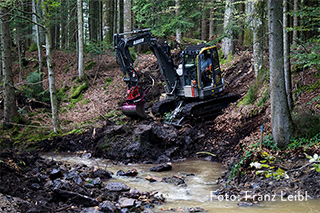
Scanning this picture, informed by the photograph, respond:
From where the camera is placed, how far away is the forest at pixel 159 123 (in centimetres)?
655

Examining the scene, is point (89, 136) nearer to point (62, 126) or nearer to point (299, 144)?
point (62, 126)

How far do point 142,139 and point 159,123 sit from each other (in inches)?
65.7

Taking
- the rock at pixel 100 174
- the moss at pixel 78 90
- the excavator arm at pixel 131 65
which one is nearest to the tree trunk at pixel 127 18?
the moss at pixel 78 90

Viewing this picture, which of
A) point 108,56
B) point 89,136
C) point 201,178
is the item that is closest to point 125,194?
point 201,178

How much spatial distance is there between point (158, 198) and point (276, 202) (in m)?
2.38

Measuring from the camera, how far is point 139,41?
13.2 meters

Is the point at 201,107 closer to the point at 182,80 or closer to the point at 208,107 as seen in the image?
the point at 208,107

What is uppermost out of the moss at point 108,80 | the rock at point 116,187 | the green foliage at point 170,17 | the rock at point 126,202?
the green foliage at point 170,17

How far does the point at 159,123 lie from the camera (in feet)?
42.3

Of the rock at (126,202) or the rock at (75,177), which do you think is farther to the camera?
the rock at (75,177)

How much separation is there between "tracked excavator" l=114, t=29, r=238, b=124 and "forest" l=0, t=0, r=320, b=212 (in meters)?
0.20

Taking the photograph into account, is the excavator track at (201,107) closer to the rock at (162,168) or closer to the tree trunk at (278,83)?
the rock at (162,168)

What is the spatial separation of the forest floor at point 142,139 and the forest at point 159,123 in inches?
1.5

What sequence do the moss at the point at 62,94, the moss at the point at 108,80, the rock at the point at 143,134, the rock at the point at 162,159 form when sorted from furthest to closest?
the moss at the point at 108,80
the moss at the point at 62,94
the rock at the point at 143,134
the rock at the point at 162,159
